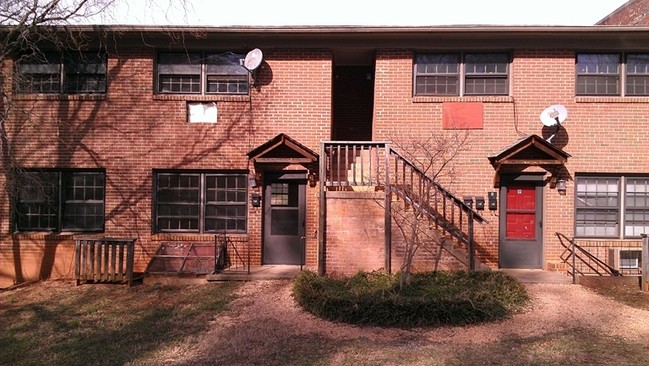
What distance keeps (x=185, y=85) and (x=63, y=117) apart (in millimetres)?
2922

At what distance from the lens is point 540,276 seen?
9.49 m

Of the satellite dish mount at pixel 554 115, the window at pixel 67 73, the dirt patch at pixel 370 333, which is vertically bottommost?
the dirt patch at pixel 370 333

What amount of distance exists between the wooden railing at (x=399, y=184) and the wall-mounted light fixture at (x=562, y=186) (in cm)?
227

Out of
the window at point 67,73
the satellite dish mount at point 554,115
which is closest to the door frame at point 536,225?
the satellite dish mount at point 554,115

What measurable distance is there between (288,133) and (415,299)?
5142 mm

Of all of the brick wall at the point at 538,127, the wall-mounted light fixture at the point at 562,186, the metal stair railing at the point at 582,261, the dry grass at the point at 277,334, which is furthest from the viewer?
the brick wall at the point at 538,127

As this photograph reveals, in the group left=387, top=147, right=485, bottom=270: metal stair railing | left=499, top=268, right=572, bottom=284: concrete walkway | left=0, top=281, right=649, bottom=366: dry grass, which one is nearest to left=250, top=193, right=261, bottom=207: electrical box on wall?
left=0, top=281, right=649, bottom=366: dry grass

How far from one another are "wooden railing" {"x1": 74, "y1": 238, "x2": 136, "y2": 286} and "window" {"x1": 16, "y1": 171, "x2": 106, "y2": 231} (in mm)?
1323

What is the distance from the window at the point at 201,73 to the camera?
35.5 feet

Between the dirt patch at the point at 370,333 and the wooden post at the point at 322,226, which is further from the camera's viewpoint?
the wooden post at the point at 322,226

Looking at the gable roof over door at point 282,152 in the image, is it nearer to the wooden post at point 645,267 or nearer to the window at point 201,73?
the window at point 201,73

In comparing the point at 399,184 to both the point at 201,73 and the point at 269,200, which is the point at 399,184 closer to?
the point at 269,200

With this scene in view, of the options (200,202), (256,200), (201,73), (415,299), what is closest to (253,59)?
(201,73)

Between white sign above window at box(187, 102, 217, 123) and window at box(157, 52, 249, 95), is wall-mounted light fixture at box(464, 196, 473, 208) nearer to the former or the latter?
window at box(157, 52, 249, 95)
